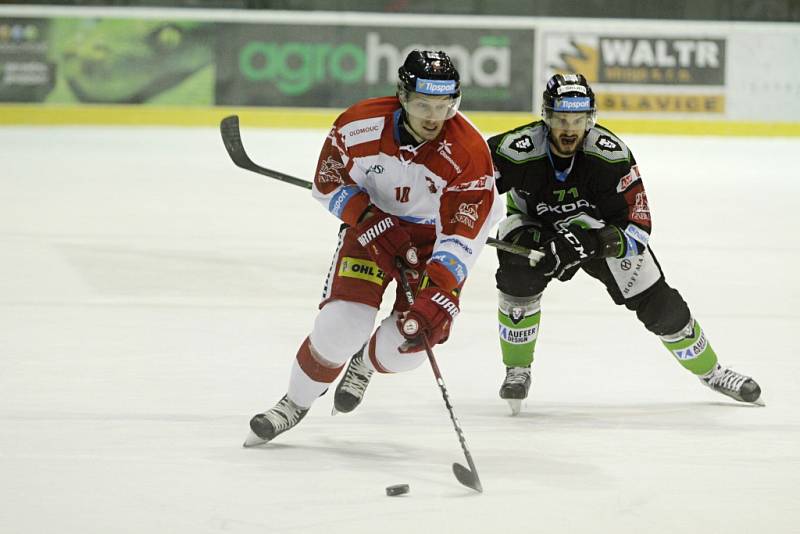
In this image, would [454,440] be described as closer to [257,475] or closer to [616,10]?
[257,475]

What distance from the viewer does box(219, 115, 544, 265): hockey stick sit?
3486 mm

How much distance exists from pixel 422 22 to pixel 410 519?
30.9 feet

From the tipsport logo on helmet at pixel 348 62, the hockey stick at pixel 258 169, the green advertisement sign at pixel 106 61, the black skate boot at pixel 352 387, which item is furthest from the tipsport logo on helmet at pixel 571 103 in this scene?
the green advertisement sign at pixel 106 61

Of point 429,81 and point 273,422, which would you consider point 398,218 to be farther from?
point 273,422

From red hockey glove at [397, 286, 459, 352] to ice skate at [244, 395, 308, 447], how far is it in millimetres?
342

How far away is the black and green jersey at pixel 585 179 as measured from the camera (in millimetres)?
3465

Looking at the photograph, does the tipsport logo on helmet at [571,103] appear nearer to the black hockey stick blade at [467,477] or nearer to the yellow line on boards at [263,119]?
the black hockey stick blade at [467,477]

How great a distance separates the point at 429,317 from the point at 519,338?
0.76 meters

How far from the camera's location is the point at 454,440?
3242mm

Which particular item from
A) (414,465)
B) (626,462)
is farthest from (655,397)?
(414,465)

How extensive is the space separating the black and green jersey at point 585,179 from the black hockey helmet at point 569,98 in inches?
3.4

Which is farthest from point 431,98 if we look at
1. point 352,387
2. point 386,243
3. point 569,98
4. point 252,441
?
point 252,441

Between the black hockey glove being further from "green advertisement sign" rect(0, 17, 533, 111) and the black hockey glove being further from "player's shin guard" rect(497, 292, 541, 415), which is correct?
"green advertisement sign" rect(0, 17, 533, 111)

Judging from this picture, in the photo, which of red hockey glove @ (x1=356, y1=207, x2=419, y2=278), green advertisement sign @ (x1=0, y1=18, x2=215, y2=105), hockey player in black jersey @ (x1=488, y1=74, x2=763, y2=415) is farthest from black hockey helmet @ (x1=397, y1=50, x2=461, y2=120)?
green advertisement sign @ (x1=0, y1=18, x2=215, y2=105)
